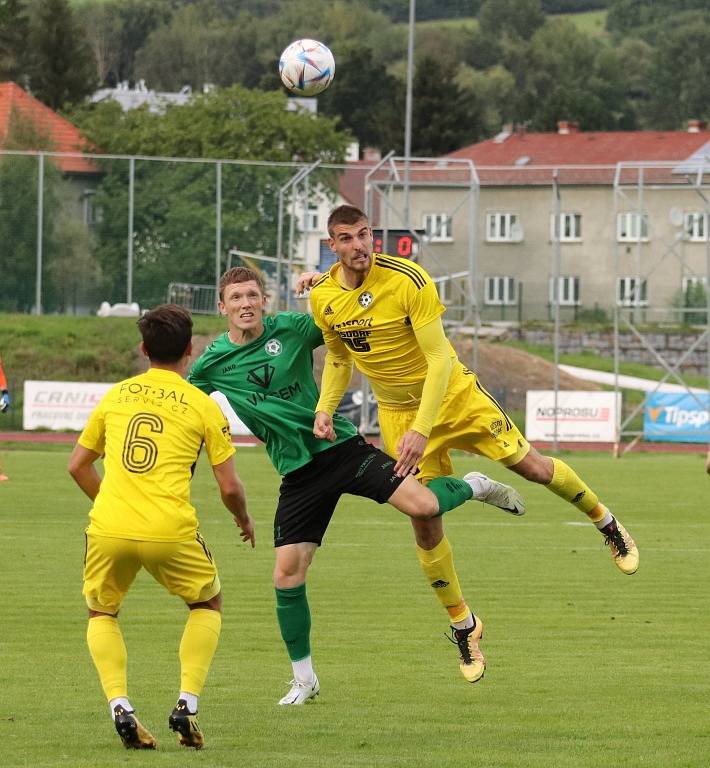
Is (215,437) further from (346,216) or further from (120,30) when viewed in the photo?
(120,30)

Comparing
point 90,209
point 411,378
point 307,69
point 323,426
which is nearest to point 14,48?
point 90,209

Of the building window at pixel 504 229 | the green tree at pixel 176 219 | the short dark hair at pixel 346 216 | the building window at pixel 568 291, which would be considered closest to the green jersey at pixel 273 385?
the short dark hair at pixel 346 216

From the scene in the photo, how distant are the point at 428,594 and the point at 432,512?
4181 mm

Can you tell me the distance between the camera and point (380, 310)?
29.1ft

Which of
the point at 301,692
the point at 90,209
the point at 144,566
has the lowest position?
the point at 301,692

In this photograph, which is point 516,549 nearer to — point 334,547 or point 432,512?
point 334,547

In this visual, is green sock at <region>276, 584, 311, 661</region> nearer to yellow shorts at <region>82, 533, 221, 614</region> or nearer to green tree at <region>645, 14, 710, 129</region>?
yellow shorts at <region>82, 533, 221, 614</region>

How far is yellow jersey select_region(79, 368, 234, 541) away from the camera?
6961 mm

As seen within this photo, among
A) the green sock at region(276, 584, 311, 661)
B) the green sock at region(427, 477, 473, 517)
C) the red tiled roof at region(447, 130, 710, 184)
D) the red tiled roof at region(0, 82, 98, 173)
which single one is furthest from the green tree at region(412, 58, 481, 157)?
the green sock at region(276, 584, 311, 661)

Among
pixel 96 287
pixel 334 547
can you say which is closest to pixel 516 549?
pixel 334 547

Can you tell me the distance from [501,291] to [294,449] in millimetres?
37514

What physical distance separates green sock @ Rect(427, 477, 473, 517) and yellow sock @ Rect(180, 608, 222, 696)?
196cm

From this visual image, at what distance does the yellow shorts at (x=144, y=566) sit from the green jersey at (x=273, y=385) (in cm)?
152

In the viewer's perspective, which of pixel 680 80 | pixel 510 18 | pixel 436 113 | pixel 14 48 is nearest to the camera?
pixel 14 48
